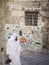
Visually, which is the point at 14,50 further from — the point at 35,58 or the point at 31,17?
the point at 31,17

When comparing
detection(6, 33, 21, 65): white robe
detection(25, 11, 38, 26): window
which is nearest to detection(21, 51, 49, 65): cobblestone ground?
detection(6, 33, 21, 65): white robe

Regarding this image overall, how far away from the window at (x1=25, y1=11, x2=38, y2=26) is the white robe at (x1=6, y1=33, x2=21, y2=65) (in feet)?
1.22

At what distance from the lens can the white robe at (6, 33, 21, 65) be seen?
14.0ft

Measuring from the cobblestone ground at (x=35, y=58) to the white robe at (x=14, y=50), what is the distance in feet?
0.29

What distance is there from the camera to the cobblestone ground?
4.21m

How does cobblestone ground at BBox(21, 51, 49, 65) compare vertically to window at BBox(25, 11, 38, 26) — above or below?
below

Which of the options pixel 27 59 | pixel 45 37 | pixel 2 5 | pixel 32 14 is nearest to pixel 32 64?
pixel 27 59

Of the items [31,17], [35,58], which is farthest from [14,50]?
[31,17]

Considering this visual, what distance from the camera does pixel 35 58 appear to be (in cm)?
422

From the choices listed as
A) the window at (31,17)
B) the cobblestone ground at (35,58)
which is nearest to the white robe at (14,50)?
the cobblestone ground at (35,58)

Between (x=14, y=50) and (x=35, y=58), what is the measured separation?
1.17ft

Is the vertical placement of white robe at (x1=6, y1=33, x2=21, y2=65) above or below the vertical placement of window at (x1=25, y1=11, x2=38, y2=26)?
below

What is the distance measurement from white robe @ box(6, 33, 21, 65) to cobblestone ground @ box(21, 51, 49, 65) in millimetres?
88

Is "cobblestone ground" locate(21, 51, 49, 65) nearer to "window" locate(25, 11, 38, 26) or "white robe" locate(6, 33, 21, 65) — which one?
"white robe" locate(6, 33, 21, 65)
